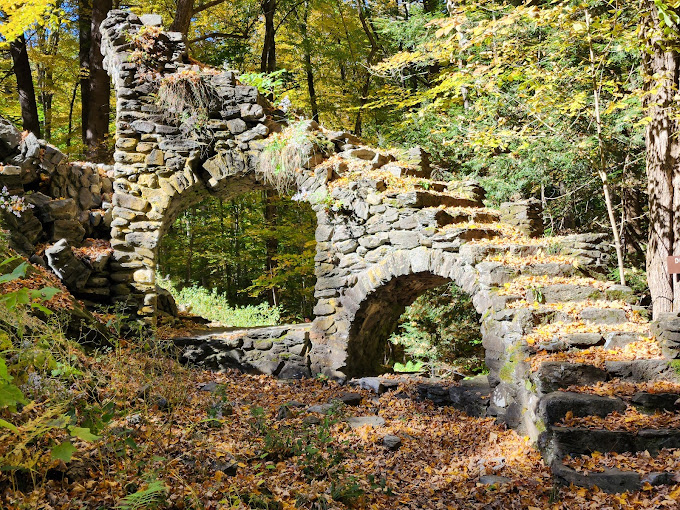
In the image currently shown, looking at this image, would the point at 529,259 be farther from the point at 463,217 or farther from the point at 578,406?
the point at 578,406

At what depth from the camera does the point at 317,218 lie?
816 cm

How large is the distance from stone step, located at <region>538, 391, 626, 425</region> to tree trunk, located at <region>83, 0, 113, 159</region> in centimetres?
1031

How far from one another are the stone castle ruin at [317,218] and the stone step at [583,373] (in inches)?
26.5

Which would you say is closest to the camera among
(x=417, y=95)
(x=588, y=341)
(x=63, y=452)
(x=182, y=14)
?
(x=63, y=452)

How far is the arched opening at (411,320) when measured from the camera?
7527 millimetres

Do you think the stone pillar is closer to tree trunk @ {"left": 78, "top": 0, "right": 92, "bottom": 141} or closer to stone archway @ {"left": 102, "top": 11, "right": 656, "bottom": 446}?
stone archway @ {"left": 102, "top": 11, "right": 656, "bottom": 446}

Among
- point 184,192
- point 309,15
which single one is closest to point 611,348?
point 184,192

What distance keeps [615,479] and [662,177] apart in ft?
12.5

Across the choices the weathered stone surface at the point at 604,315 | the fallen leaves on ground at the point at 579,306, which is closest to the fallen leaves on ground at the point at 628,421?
the weathered stone surface at the point at 604,315

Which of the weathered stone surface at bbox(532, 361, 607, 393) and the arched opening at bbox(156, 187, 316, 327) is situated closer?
the weathered stone surface at bbox(532, 361, 607, 393)

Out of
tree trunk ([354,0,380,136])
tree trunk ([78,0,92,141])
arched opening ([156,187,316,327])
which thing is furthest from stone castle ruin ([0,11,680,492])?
tree trunk ([354,0,380,136])

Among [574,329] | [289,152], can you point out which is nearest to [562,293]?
[574,329]

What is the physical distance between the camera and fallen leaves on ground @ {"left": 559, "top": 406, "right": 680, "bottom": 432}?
12.6ft

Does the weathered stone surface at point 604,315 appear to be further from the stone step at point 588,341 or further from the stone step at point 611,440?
the stone step at point 611,440
